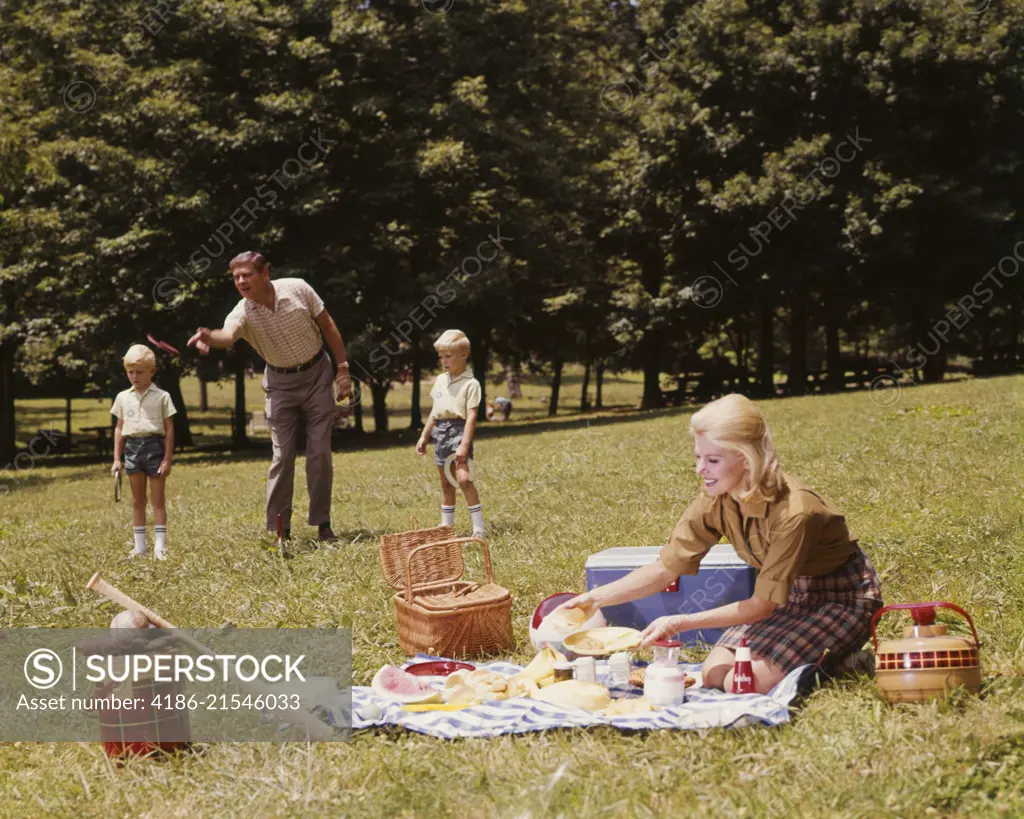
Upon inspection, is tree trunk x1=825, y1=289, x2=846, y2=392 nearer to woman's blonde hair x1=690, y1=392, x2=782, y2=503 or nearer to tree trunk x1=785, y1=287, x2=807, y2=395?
tree trunk x1=785, y1=287, x2=807, y2=395

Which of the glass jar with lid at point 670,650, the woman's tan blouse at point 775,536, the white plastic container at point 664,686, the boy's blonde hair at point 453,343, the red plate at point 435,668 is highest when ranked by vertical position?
the boy's blonde hair at point 453,343

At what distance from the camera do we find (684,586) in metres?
5.87

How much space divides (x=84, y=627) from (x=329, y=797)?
3.56 metres

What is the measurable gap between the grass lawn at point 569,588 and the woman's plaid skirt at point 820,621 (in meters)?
0.22

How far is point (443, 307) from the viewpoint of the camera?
2734 centimetres

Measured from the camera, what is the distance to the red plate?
5328 mm

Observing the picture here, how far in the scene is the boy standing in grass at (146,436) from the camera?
32.5 feet

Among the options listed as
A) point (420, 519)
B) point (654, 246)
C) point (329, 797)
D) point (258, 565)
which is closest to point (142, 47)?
point (654, 246)

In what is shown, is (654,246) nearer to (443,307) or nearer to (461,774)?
(443,307)

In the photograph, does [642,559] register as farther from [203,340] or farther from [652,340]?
[652,340]

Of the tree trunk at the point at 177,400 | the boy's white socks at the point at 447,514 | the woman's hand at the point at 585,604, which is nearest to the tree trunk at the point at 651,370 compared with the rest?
the tree trunk at the point at 177,400

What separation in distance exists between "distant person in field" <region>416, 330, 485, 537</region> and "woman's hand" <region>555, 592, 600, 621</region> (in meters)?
3.76

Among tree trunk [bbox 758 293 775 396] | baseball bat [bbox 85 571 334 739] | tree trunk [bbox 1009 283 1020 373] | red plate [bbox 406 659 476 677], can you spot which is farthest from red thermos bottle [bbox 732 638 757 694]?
tree trunk [bbox 1009 283 1020 373]

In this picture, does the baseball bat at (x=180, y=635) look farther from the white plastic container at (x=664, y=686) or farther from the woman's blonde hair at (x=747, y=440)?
the woman's blonde hair at (x=747, y=440)
